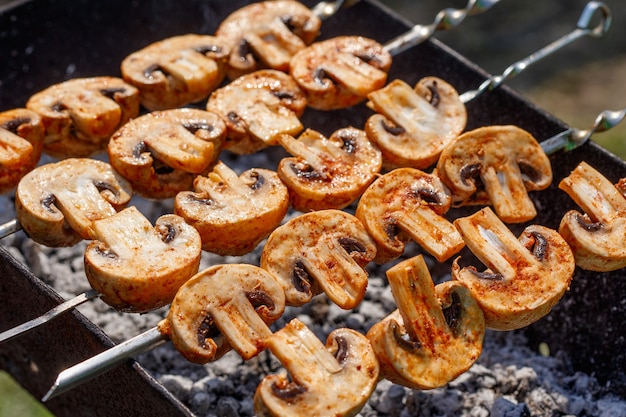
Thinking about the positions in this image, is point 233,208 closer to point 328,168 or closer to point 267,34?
point 328,168

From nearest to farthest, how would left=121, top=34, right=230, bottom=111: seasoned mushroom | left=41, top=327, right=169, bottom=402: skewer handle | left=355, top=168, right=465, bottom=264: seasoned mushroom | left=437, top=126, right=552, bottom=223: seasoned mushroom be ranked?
left=41, top=327, right=169, bottom=402: skewer handle < left=355, top=168, right=465, bottom=264: seasoned mushroom < left=437, top=126, right=552, bottom=223: seasoned mushroom < left=121, top=34, right=230, bottom=111: seasoned mushroom

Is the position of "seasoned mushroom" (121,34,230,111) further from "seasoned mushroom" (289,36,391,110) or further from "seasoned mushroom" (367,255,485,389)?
"seasoned mushroom" (367,255,485,389)

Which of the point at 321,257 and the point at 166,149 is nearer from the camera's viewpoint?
the point at 321,257

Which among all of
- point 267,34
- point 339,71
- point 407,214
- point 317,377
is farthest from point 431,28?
point 317,377

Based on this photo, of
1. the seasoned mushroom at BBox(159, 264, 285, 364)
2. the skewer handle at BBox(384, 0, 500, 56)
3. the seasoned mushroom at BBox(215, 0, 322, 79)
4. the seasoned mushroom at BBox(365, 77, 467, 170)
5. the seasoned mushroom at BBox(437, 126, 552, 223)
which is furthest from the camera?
the skewer handle at BBox(384, 0, 500, 56)

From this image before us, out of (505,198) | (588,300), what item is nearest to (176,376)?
(505,198)

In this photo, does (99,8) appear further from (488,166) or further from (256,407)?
(256,407)

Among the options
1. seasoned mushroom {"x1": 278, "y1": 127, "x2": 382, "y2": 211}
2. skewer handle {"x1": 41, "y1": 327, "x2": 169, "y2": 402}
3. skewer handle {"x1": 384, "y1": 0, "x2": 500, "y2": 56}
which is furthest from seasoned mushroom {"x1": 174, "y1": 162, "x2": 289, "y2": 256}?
skewer handle {"x1": 384, "y1": 0, "x2": 500, "y2": 56}
